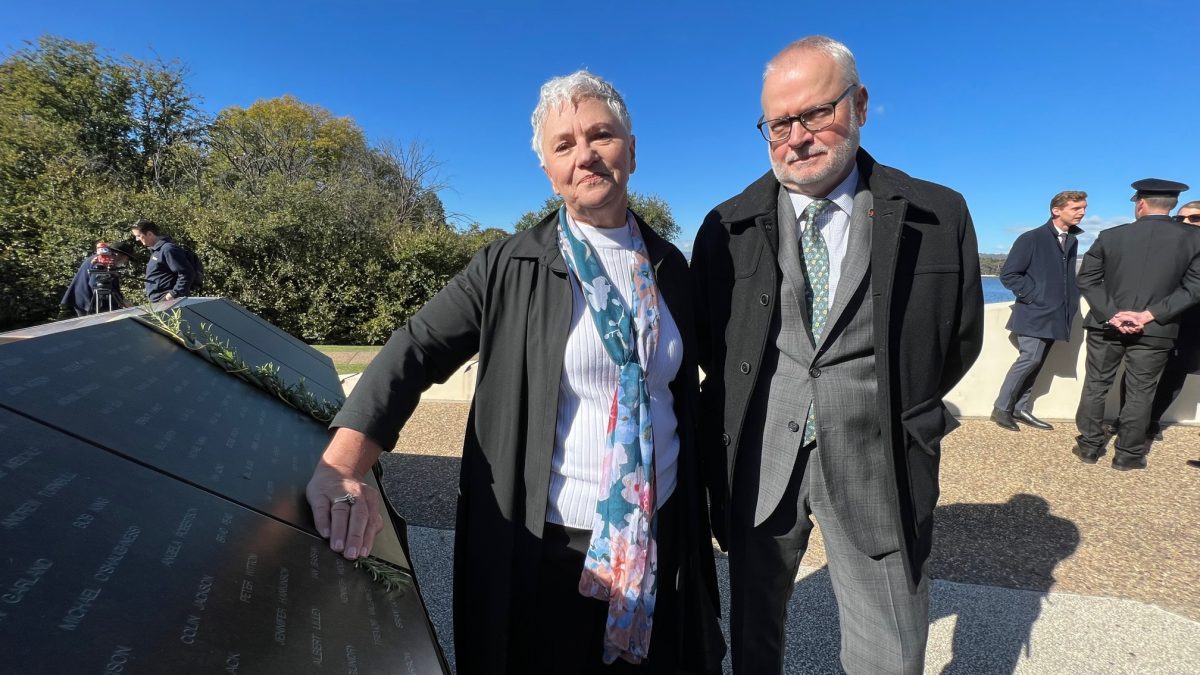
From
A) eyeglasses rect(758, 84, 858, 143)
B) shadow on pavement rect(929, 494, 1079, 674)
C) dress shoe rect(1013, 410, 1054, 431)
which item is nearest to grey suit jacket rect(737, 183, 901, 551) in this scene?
eyeglasses rect(758, 84, 858, 143)

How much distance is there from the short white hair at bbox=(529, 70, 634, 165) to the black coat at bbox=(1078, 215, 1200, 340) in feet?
18.3

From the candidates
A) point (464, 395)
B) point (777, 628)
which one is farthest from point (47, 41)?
point (777, 628)

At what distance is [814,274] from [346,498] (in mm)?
1497

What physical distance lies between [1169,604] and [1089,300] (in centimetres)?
316

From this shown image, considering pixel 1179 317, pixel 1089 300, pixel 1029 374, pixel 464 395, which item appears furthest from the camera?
pixel 464 395

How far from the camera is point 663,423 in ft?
5.49

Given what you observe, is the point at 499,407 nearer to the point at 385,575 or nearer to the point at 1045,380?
the point at 385,575

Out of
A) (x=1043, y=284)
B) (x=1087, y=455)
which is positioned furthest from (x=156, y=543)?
(x=1043, y=284)

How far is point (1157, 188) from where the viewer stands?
183 inches

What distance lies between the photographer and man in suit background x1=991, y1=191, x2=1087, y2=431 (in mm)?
5574

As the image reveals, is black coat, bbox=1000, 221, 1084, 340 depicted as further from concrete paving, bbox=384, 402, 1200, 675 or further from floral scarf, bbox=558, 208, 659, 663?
floral scarf, bbox=558, 208, 659, 663

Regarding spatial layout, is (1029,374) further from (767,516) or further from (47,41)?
(47,41)

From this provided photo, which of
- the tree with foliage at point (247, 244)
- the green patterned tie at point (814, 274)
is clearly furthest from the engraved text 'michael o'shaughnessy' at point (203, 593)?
the tree with foliage at point (247, 244)

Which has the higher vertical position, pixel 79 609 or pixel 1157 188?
pixel 1157 188
